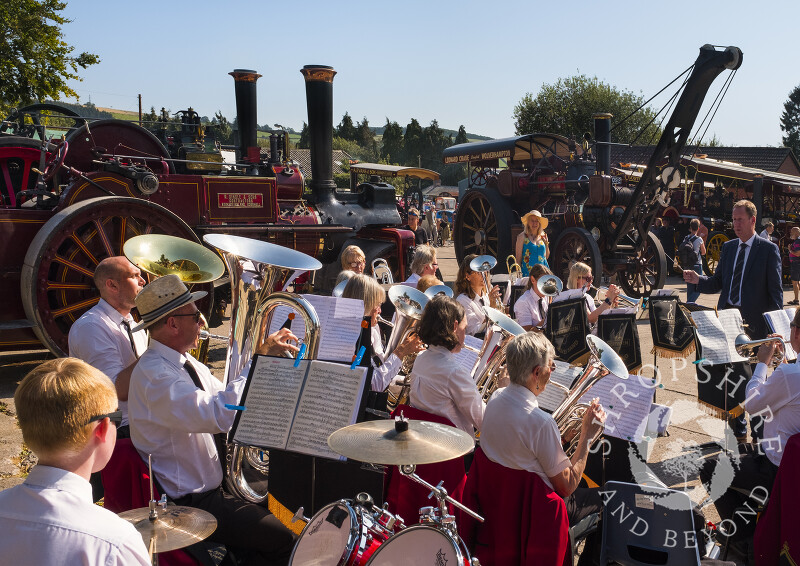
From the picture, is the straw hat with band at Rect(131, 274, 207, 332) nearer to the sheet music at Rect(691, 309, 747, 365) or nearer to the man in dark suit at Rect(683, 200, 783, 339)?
the sheet music at Rect(691, 309, 747, 365)

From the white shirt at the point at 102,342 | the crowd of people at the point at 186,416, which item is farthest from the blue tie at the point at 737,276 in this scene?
the white shirt at the point at 102,342

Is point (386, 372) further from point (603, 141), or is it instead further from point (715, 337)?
point (603, 141)

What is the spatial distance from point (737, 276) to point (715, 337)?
1476mm

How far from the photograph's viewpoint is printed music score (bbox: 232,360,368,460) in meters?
2.72

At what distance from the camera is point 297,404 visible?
277 cm

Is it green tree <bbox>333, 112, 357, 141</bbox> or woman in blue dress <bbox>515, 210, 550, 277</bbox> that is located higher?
green tree <bbox>333, 112, 357, 141</bbox>

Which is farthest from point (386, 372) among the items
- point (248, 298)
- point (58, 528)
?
point (58, 528)

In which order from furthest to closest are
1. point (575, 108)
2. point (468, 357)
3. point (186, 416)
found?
point (575, 108)
point (468, 357)
point (186, 416)

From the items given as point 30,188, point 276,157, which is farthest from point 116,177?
point 276,157

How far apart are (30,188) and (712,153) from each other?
3532cm

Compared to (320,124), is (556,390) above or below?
below

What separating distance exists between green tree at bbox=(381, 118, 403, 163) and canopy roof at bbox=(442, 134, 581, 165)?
49.2 meters

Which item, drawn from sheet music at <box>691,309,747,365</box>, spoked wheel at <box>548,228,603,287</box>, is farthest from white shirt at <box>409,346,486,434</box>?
spoked wheel at <box>548,228,603,287</box>

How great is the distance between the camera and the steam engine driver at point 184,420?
272cm
